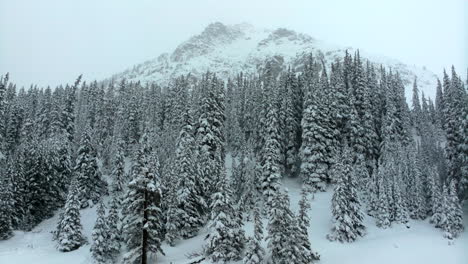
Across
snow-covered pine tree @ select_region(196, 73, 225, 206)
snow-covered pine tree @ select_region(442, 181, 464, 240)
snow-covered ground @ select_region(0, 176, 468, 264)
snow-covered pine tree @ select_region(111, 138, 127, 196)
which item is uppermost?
snow-covered pine tree @ select_region(196, 73, 225, 206)

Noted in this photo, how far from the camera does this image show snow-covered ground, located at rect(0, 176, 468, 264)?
33750 millimetres

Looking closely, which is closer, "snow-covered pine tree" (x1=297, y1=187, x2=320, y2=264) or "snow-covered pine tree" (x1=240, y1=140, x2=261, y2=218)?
"snow-covered pine tree" (x1=297, y1=187, x2=320, y2=264)

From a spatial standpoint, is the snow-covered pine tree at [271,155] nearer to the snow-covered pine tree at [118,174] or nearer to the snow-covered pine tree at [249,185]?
the snow-covered pine tree at [249,185]

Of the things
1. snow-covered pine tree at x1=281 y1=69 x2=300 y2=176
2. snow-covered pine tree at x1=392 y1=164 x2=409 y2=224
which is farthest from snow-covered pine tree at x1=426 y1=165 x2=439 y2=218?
snow-covered pine tree at x1=281 y1=69 x2=300 y2=176

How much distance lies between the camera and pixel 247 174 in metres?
48.1

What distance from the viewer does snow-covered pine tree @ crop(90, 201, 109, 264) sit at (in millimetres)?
36125

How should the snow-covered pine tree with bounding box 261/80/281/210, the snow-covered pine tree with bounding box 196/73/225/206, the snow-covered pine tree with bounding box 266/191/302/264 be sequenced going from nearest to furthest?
the snow-covered pine tree with bounding box 266/191/302/264 → the snow-covered pine tree with bounding box 261/80/281/210 → the snow-covered pine tree with bounding box 196/73/225/206

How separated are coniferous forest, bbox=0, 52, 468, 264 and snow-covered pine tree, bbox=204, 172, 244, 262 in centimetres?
11

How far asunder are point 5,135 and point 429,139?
89.9 metres

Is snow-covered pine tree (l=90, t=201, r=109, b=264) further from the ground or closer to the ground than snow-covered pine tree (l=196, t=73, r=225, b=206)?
closer to the ground

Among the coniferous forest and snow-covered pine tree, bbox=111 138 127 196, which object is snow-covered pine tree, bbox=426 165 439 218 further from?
snow-covered pine tree, bbox=111 138 127 196

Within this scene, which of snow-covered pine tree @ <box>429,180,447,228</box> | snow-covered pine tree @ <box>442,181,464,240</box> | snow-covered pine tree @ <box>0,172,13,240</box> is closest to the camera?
snow-covered pine tree @ <box>442,181,464,240</box>

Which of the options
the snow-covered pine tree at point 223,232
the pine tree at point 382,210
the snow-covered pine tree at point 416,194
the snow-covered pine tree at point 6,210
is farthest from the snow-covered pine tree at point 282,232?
the snow-covered pine tree at point 6,210

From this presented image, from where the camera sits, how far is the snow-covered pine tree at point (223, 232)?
A: 3372 cm
